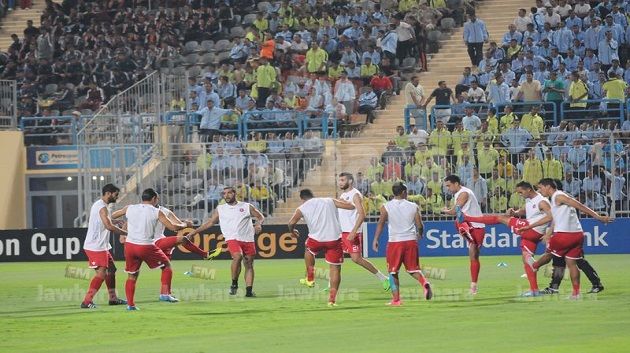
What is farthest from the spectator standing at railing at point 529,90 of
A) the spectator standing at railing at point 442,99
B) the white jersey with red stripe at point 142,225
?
the white jersey with red stripe at point 142,225

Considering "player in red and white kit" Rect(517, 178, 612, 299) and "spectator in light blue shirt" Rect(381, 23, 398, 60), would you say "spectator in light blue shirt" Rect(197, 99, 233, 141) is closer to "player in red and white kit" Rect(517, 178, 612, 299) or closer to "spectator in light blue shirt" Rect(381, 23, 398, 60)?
"spectator in light blue shirt" Rect(381, 23, 398, 60)

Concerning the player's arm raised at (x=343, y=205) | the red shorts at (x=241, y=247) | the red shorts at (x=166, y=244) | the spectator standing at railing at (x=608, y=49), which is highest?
the spectator standing at railing at (x=608, y=49)

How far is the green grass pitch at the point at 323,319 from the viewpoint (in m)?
16.3

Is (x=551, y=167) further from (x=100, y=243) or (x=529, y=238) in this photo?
(x=100, y=243)

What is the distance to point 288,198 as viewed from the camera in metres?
36.8

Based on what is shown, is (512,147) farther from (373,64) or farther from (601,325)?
(601,325)

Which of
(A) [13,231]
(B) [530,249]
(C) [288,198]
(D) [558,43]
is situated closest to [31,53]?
(A) [13,231]

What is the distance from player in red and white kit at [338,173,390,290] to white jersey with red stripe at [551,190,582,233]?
3148mm

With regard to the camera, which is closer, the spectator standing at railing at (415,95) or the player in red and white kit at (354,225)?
the player in red and white kit at (354,225)

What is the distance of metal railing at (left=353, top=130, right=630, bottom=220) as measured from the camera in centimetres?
3400

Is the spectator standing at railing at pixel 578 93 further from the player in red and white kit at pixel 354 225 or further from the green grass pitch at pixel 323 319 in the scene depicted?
the player in red and white kit at pixel 354 225

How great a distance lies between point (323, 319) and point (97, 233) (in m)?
5.02

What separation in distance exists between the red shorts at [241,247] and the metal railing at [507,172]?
1086 centimetres

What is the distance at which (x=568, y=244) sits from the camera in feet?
71.7
